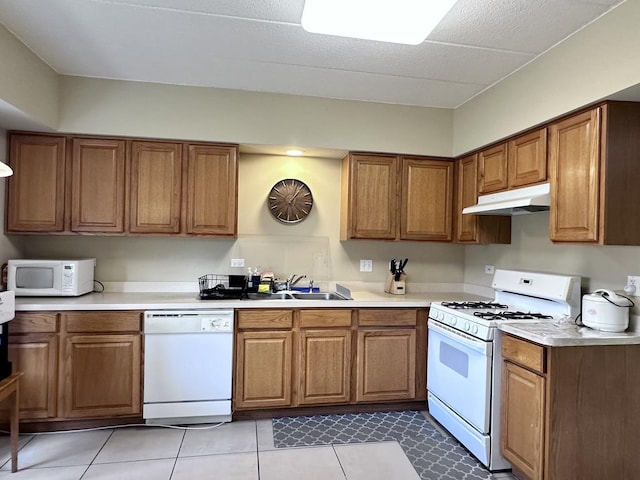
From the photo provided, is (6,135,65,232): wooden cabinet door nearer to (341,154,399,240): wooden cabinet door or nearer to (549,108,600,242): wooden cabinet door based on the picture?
(341,154,399,240): wooden cabinet door

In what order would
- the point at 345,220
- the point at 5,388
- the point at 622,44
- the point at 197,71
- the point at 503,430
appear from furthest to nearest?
1. the point at 345,220
2. the point at 197,71
3. the point at 503,430
4. the point at 5,388
5. the point at 622,44

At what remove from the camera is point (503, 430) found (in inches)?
93.1

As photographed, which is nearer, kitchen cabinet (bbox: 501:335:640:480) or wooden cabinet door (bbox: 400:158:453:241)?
kitchen cabinet (bbox: 501:335:640:480)

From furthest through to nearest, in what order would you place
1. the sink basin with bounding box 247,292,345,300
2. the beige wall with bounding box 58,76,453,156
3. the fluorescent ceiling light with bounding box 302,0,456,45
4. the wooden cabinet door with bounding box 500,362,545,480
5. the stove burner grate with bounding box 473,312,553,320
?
the sink basin with bounding box 247,292,345,300, the beige wall with bounding box 58,76,453,156, the stove burner grate with bounding box 473,312,553,320, the wooden cabinet door with bounding box 500,362,545,480, the fluorescent ceiling light with bounding box 302,0,456,45

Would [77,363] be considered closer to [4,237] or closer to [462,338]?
[4,237]

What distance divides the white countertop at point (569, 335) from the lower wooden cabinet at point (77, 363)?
8.00 feet

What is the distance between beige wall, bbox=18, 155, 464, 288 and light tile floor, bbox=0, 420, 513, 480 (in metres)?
1.25

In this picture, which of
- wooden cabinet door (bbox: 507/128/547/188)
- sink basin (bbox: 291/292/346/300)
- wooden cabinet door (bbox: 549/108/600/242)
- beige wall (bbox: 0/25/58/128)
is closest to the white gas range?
wooden cabinet door (bbox: 549/108/600/242)

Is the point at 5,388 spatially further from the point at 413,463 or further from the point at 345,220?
the point at 345,220

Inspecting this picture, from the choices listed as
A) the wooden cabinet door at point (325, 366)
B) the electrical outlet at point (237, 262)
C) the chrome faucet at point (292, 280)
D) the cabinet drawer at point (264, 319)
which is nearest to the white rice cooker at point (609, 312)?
the wooden cabinet door at point (325, 366)

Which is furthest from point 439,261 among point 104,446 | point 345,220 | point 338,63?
point 104,446

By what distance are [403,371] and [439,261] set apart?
1.22m

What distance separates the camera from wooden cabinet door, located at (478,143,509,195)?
2.95m

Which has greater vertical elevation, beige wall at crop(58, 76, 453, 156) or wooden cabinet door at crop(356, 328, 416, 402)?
beige wall at crop(58, 76, 453, 156)
